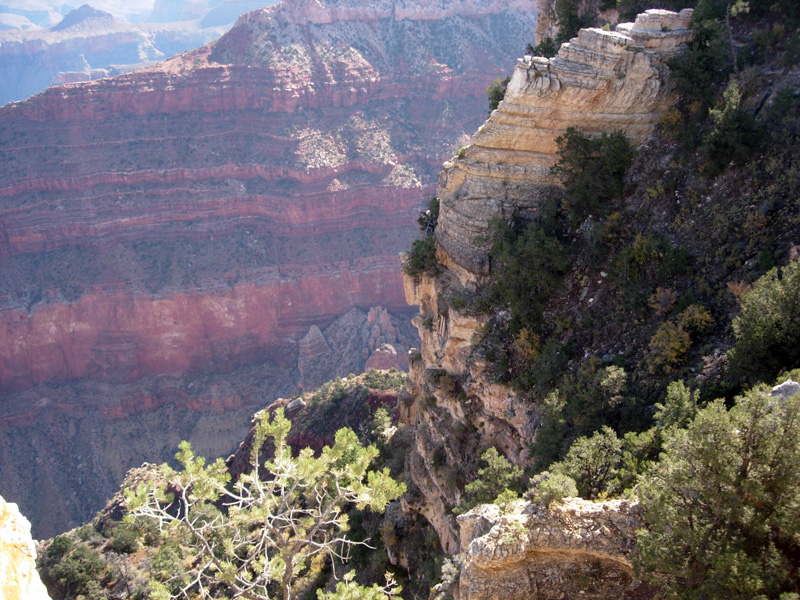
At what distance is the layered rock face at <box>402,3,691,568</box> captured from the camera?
24.0 m

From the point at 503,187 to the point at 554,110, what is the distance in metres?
3.85

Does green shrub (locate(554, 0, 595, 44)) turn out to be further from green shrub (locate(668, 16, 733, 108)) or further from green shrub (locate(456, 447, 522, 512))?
green shrub (locate(456, 447, 522, 512))

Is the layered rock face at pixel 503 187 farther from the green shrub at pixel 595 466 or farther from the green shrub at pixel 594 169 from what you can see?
the green shrub at pixel 595 466

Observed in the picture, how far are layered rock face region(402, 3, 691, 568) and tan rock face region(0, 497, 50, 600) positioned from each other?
1606 cm

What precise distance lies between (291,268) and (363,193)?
14.9m

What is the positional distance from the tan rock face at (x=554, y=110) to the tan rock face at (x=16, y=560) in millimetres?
20085

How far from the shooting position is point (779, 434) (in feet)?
33.1

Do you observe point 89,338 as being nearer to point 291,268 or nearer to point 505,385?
point 291,268

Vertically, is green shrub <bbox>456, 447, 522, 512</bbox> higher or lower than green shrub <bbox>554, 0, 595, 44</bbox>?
lower

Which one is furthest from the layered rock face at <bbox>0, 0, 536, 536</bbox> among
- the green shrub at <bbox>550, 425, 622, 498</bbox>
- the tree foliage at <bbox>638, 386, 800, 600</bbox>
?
the tree foliage at <bbox>638, 386, 800, 600</bbox>

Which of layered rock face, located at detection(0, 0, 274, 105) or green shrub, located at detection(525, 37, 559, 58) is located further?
layered rock face, located at detection(0, 0, 274, 105)

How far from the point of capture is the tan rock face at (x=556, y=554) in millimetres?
12742

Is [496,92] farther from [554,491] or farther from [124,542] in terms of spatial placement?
[124,542]

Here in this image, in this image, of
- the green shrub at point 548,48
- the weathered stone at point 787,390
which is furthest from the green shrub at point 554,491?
the green shrub at point 548,48
